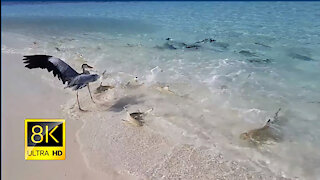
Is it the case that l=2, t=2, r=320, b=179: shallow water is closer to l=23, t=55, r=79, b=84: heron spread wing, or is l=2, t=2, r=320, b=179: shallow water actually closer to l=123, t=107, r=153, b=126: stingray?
l=123, t=107, r=153, b=126: stingray

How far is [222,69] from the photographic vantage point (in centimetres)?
1069

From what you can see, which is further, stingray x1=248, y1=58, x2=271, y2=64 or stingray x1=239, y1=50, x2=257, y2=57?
stingray x1=239, y1=50, x2=257, y2=57

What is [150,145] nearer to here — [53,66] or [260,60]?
[53,66]

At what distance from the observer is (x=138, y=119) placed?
730 centimetres

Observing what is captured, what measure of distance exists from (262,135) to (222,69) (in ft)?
14.1

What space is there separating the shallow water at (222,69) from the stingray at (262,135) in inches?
5.7

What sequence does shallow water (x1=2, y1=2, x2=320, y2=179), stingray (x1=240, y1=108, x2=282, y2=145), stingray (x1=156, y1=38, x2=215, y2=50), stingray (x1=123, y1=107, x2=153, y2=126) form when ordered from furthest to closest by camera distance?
stingray (x1=156, y1=38, x2=215, y2=50) → stingray (x1=123, y1=107, x2=153, y2=126) → shallow water (x1=2, y1=2, x2=320, y2=179) → stingray (x1=240, y1=108, x2=282, y2=145)

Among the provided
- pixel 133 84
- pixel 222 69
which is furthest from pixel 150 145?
pixel 222 69

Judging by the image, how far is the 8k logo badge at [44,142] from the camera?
5.98m

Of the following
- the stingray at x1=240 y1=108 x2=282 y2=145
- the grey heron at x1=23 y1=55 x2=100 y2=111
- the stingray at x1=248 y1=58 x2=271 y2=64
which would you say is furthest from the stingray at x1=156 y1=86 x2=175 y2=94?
the stingray at x1=248 y1=58 x2=271 y2=64

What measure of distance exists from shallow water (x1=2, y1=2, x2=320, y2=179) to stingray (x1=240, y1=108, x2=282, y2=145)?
146mm

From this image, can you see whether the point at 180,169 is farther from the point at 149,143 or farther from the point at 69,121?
the point at 69,121

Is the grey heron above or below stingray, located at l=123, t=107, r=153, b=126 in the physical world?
above

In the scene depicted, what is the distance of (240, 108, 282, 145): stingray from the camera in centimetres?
656
